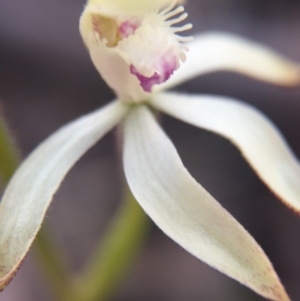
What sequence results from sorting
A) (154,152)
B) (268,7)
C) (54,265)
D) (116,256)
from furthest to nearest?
(268,7)
(116,256)
(54,265)
(154,152)

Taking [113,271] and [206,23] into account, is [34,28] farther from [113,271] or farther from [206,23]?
[113,271]

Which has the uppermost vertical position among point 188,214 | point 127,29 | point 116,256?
point 127,29

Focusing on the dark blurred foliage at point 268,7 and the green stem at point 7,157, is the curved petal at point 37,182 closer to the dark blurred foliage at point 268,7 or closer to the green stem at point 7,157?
the green stem at point 7,157

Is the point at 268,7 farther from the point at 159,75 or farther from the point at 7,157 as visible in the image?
the point at 7,157

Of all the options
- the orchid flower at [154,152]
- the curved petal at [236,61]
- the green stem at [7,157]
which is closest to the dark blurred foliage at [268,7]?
the curved petal at [236,61]

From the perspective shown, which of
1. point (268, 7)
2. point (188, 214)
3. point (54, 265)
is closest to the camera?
point (188, 214)

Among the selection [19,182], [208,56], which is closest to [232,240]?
[19,182]

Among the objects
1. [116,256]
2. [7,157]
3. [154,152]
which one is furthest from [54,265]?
[154,152]
